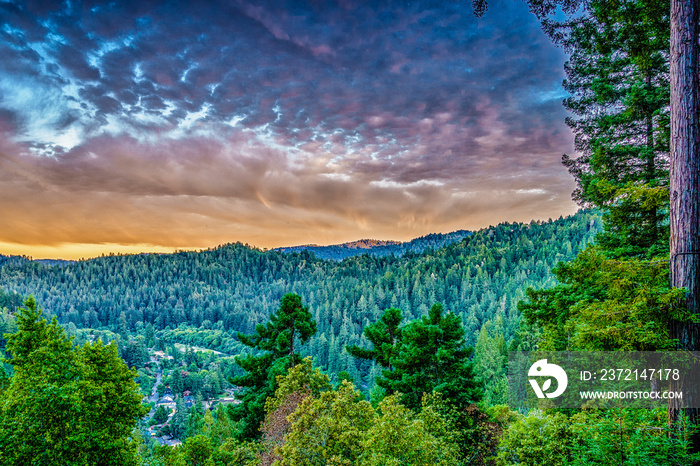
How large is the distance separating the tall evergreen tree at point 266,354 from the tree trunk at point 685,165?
15.6 meters

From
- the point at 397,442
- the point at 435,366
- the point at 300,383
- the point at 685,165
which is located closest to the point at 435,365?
the point at 435,366

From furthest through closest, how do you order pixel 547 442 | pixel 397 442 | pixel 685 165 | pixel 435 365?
pixel 435 365 → pixel 397 442 → pixel 547 442 → pixel 685 165

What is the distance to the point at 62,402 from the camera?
10.1 metres

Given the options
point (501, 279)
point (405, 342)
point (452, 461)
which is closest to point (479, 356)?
point (405, 342)

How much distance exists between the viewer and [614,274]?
18.6 feet

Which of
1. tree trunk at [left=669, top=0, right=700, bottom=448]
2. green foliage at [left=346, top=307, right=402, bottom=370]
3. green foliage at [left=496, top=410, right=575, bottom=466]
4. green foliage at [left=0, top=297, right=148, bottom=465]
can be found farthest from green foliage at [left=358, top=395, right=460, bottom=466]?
green foliage at [left=346, top=307, right=402, bottom=370]

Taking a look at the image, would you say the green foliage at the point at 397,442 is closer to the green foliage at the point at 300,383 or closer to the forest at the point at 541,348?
the forest at the point at 541,348

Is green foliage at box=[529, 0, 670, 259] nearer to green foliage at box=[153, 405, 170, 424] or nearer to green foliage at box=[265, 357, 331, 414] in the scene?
green foliage at box=[265, 357, 331, 414]

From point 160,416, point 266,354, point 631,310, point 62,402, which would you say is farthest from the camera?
point 160,416

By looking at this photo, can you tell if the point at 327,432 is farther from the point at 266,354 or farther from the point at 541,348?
the point at 266,354

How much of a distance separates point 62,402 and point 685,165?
1573 centimetres

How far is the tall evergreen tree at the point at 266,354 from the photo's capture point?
724 inches

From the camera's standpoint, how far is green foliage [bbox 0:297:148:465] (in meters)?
9.64

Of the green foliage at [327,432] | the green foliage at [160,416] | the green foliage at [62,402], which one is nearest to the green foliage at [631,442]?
the green foliage at [327,432]
